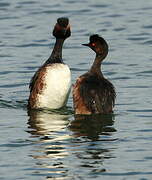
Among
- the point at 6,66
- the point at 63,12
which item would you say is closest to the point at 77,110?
the point at 6,66

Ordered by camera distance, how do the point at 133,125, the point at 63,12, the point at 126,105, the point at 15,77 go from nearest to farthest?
the point at 133,125
the point at 126,105
the point at 15,77
the point at 63,12

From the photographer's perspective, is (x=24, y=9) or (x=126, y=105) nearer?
(x=126, y=105)

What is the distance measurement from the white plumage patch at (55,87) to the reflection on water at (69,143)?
271 mm

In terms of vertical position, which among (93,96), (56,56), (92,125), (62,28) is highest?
(62,28)

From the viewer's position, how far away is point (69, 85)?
17.1 m

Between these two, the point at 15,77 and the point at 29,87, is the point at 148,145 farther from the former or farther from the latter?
the point at 15,77

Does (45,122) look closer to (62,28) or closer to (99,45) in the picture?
(99,45)

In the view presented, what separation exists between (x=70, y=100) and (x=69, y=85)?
4.11 feet

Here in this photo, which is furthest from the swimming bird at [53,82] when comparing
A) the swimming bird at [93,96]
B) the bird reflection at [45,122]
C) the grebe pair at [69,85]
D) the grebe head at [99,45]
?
the grebe head at [99,45]

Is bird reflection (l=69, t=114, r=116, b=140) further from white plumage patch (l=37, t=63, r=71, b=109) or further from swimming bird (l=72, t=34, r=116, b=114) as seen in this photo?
white plumage patch (l=37, t=63, r=71, b=109)

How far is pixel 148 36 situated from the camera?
24.0 metres

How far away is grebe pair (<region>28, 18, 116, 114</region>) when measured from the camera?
1644 cm

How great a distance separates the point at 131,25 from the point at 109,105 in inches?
361

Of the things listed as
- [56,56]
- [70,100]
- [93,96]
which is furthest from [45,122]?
[70,100]
